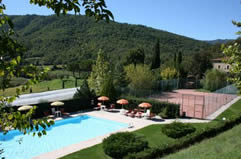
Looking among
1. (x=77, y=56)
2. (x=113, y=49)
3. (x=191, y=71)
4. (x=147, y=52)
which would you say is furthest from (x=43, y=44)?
(x=191, y=71)

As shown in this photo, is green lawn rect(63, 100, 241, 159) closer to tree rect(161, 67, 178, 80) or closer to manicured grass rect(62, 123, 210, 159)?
manicured grass rect(62, 123, 210, 159)

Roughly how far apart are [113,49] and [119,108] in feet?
167

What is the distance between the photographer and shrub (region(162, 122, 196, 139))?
15.2m

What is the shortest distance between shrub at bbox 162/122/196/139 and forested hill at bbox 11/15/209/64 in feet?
146

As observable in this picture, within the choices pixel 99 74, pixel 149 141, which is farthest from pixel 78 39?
pixel 149 141

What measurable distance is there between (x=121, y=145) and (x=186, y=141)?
3783 millimetres

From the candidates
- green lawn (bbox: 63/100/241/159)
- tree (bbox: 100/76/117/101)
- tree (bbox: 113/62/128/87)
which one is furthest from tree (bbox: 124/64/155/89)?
green lawn (bbox: 63/100/241/159)

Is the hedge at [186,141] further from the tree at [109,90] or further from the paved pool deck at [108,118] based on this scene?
the tree at [109,90]

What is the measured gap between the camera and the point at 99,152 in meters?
12.9

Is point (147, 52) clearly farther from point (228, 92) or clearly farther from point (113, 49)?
point (228, 92)

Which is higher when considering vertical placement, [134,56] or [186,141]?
[134,56]

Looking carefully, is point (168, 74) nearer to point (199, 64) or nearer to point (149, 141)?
point (199, 64)

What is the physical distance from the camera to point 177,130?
1546 cm

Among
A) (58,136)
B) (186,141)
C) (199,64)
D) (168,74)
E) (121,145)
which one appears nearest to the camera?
(121,145)
